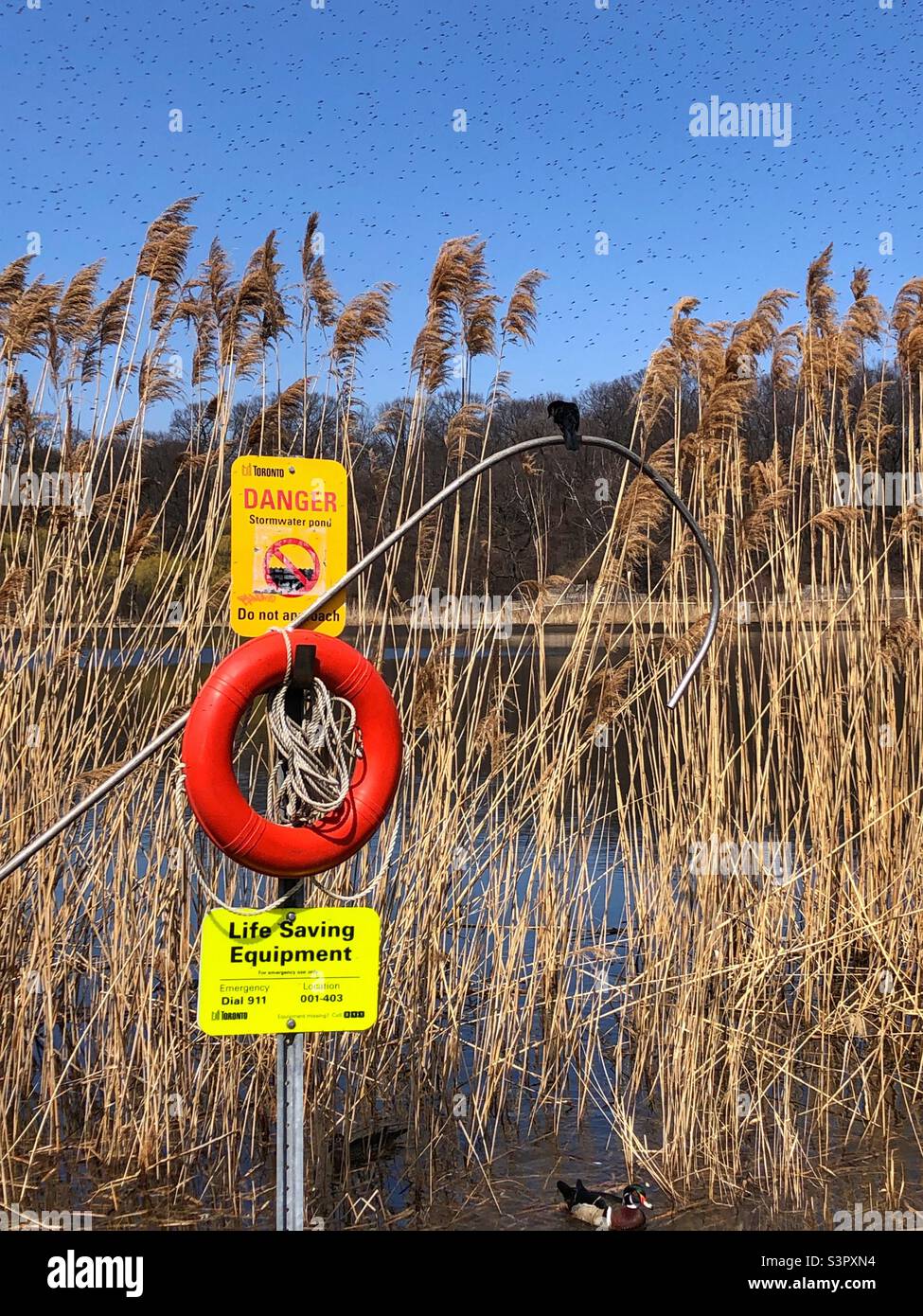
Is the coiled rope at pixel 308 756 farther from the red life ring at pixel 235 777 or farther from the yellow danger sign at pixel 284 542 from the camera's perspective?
the yellow danger sign at pixel 284 542

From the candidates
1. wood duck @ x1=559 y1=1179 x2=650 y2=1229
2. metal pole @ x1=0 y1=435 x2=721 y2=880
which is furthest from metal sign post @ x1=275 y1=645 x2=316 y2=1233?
wood duck @ x1=559 y1=1179 x2=650 y2=1229

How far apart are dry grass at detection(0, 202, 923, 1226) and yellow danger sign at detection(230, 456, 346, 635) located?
97 centimetres

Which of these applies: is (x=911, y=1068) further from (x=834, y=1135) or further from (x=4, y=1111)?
(x=4, y=1111)

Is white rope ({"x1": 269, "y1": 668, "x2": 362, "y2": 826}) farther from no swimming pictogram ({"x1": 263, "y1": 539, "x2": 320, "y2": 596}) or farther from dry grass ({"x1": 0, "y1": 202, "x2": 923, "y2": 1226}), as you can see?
dry grass ({"x1": 0, "y1": 202, "x2": 923, "y2": 1226})

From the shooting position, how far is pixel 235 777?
287cm

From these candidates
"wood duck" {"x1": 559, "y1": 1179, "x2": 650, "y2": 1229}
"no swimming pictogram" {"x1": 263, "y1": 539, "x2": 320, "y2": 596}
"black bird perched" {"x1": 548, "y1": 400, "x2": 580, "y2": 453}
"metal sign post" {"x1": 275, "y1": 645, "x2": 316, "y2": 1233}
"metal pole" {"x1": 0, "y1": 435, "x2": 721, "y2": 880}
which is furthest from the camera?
"wood duck" {"x1": 559, "y1": 1179, "x2": 650, "y2": 1229}

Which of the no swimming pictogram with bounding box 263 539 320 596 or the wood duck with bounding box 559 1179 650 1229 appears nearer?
the no swimming pictogram with bounding box 263 539 320 596

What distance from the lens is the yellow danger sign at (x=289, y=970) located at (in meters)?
2.79

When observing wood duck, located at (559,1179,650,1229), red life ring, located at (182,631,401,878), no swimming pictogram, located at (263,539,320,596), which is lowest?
wood duck, located at (559,1179,650,1229)

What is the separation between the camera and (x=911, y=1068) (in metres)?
4.53

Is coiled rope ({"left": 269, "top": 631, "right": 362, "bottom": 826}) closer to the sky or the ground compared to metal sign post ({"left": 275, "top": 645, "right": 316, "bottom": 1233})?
closer to the sky

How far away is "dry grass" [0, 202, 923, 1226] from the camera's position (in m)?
3.91

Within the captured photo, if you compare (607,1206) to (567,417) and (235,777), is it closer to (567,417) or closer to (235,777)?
(235,777)

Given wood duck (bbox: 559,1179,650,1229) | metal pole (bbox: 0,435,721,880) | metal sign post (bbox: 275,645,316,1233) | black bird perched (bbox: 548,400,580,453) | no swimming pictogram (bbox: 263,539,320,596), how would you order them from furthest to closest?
1. wood duck (bbox: 559,1179,650,1229)
2. black bird perched (bbox: 548,400,580,453)
3. no swimming pictogram (bbox: 263,539,320,596)
4. metal sign post (bbox: 275,645,316,1233)
5. metal pole (bbox: 0,435,721,880)
